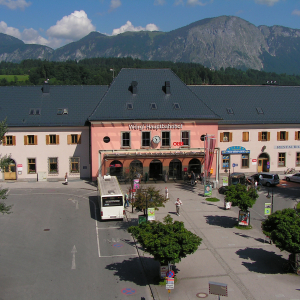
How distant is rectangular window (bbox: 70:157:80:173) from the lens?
155 ft

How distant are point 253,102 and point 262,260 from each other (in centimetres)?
3301

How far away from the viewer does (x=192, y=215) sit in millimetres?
32188

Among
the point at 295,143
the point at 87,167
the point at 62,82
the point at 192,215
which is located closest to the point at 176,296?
the point at 192,215

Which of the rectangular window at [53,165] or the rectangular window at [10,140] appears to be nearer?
the rectangular window at [10,140]

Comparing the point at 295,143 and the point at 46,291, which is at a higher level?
the point at 295,143

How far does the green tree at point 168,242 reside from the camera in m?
18.3

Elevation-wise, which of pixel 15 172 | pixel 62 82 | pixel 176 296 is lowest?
pixel 176 296

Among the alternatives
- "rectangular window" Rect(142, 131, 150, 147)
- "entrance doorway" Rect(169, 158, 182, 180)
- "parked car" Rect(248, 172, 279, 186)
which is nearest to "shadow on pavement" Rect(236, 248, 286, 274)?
"parked car" Rect(248, 172, 279, 186)

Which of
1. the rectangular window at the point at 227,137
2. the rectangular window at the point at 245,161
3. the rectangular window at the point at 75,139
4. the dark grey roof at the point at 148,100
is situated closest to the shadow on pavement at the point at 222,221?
the dark grey roof at the point at 148,100

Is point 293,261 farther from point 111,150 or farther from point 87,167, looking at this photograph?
point 87,167

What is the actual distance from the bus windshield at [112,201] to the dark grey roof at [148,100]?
15562 mm

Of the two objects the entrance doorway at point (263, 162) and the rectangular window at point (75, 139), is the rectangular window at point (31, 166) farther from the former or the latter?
the entrance doorway at point (263, 162)

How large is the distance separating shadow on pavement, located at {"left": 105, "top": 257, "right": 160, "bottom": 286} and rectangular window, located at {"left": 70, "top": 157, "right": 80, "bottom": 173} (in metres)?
25.9

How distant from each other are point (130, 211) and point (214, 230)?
856cm
